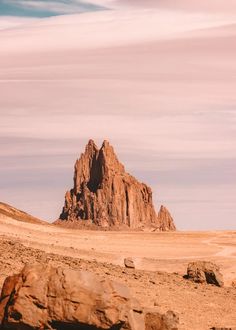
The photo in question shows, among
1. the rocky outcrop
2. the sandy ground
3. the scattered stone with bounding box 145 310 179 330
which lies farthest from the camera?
the rocky outcrop

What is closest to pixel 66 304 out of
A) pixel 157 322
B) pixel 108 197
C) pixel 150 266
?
pixel 157 322

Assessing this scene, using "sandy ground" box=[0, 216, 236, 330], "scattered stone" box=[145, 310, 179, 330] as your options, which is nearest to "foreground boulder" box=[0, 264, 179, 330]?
"scattered stone" box=[145, 310, 179, 330]

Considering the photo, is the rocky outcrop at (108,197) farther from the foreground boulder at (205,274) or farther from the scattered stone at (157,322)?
the scattered stone at (157,322)

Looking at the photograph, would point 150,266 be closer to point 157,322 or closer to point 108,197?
point 157,322

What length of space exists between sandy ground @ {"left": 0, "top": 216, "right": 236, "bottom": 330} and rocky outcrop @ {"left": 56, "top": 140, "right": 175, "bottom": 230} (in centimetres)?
10189

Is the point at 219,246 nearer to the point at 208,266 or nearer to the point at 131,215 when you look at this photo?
the point at 208,266

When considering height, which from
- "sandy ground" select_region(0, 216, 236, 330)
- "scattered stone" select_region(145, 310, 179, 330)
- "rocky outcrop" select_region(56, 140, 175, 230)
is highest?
"rocky outcrop" select_region(56, 140, 175, 230)

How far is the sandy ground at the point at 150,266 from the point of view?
27.5 meters

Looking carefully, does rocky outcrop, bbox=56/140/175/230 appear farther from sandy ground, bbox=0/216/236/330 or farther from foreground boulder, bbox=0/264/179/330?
foreground boulder, bbox=0/264/179/330

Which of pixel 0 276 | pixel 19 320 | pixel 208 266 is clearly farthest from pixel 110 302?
pixel 208 266

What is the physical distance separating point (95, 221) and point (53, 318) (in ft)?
479

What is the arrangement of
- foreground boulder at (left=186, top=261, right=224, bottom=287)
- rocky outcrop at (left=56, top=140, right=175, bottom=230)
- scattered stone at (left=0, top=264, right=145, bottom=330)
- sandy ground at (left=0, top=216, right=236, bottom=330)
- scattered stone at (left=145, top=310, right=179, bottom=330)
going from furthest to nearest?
rocky outcrop at (left=56, top=140, right=175, bottom=230) < foreground boulder at (left=186, top=261, right=224, bottom=287) < sandy ground at (left=0, top=216, right=236, bottom=330) < scattered stone at (left=145, top=310, right=179, bottom=330) < scattered stone at (left=0, top=264, right=145, bottom=330)

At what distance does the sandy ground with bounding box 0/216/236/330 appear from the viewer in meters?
27.5

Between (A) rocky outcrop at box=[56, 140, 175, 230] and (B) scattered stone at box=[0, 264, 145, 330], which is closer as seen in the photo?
(B) scattered stone at box=[0, 264, 145, 330]
